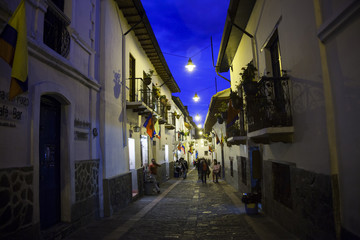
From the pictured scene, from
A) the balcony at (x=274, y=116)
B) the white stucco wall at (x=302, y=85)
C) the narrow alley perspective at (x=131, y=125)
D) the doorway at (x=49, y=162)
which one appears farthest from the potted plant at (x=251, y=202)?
the doorway at (x=49, y=162)

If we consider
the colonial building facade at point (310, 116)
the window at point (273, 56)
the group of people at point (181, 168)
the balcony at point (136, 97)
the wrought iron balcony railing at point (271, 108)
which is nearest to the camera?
the colonial building facade at point (310, 116)

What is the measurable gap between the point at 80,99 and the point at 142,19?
511 cm

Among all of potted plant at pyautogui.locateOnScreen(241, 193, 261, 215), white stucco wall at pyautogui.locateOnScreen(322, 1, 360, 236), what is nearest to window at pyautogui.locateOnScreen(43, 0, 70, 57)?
white stucco wall at pyautogui.locateOnScreen(322, 1, 360, 236)

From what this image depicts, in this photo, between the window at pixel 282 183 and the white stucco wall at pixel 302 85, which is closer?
the white stucco wall at pixel 302 85

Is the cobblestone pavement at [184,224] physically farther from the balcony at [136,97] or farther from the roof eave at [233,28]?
the roof eave at [233,28]

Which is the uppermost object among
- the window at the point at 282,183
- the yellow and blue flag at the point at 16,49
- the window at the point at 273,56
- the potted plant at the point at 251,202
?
the window at the point at 273,56

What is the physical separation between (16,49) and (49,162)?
3065mm

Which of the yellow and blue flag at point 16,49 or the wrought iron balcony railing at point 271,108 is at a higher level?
the yellow and blue flag at point 16,49

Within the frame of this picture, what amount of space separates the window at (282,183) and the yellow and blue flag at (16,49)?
5960 millimetres

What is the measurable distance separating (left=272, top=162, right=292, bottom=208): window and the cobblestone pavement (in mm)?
709

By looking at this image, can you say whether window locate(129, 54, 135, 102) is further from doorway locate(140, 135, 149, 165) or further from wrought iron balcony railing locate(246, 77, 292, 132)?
wrought iron balcony railing locate(246, 77, 292, 132)

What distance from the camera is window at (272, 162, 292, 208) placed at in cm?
643

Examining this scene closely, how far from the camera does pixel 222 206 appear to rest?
9766 millimetres

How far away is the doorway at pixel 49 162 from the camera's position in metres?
5.82
